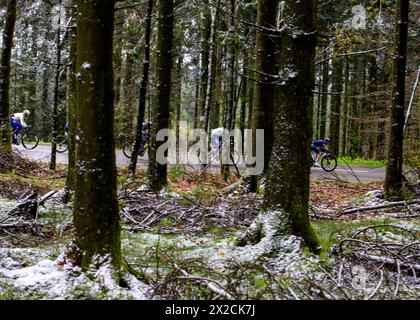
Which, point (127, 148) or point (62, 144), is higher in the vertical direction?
point (62, 144)

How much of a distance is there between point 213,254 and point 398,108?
632 cm

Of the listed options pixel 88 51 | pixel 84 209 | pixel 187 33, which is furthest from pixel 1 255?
pixel 187 33

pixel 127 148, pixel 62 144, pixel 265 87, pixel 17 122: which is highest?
pixel 265 87

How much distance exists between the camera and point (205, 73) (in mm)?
20719

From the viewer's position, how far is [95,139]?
3.60 metres

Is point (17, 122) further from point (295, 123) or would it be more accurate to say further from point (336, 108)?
point (336, 108)

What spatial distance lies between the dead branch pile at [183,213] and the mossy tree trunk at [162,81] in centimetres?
81

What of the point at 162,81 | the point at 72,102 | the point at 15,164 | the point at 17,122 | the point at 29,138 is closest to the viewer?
the point at 72,102

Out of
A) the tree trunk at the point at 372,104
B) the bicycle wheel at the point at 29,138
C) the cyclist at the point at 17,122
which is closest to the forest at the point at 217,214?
the cyclist at the point at 17,122

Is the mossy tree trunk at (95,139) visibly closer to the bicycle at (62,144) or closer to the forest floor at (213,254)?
the forest floor at (213,254)

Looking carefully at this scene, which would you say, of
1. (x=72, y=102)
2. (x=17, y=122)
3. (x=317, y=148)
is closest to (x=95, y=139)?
(x=72, y=102)

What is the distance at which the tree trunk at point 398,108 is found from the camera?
8984 millimetres

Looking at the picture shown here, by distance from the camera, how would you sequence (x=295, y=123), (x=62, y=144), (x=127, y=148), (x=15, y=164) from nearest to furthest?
(x=295, y=123) < (x=15, y=164) < (x=62, y=144) < (x=127, y=148)
